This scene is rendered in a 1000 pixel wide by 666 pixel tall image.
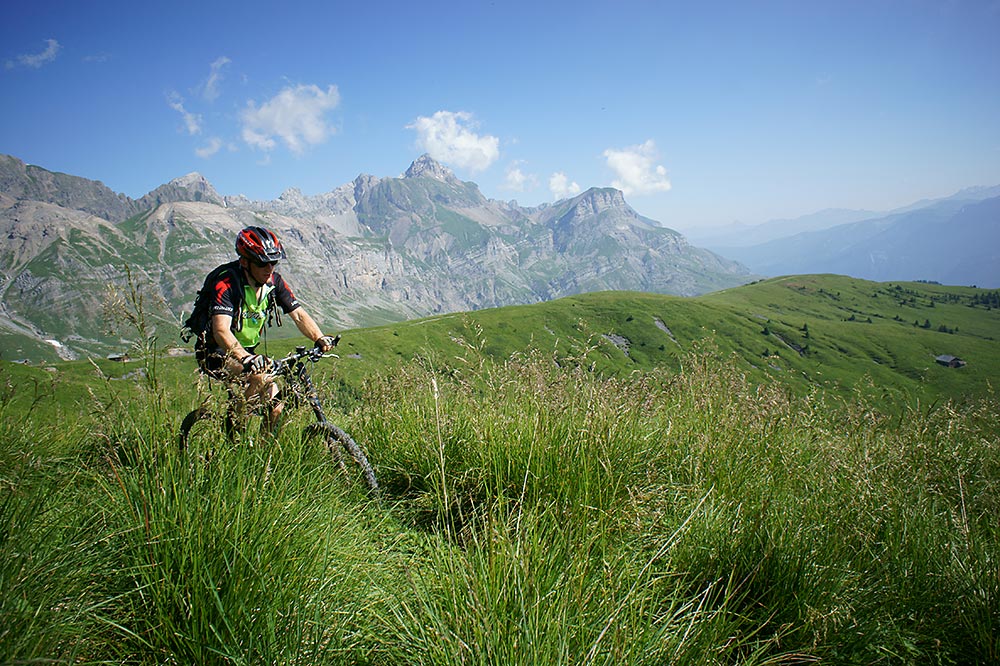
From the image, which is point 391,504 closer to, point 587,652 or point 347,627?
point 347,627

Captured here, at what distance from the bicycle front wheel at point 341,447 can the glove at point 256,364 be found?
0.83m

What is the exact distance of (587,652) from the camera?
2246 mm

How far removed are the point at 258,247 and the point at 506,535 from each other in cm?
497

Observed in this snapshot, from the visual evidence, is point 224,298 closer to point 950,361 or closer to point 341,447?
point 341,447

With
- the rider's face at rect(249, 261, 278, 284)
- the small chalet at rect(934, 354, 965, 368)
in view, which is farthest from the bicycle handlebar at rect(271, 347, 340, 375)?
the small chalet at rect(934, 354, 965, 368)

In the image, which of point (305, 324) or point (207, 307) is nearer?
point (207, 307)

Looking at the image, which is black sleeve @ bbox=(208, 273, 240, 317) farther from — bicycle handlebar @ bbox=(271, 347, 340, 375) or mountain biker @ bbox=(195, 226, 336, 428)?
bicycle handlebar @ bbox=(271, 347, 340, 375)

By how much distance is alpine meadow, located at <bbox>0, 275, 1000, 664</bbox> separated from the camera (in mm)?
2338

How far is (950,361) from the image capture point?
163375mm

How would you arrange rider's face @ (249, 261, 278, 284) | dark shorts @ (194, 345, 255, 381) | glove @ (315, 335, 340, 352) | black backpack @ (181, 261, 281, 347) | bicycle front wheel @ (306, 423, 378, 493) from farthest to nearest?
1. glove @ (315, 335, 340, 352)
2. rider's face @ (249, 261, 278, 284)
3. black backpack @ (181, 261, 281, 347)
4. bicycle front wheel @ (306, 423, 378, 493)
5. dark shorts @ (194, 345, 255, 381)

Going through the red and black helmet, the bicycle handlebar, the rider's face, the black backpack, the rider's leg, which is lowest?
the rider's leg

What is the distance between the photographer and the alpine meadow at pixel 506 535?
2338mm

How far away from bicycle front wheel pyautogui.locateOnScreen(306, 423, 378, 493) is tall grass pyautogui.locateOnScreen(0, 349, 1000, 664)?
0.76 ft

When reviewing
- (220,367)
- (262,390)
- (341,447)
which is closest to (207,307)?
(220,367)
